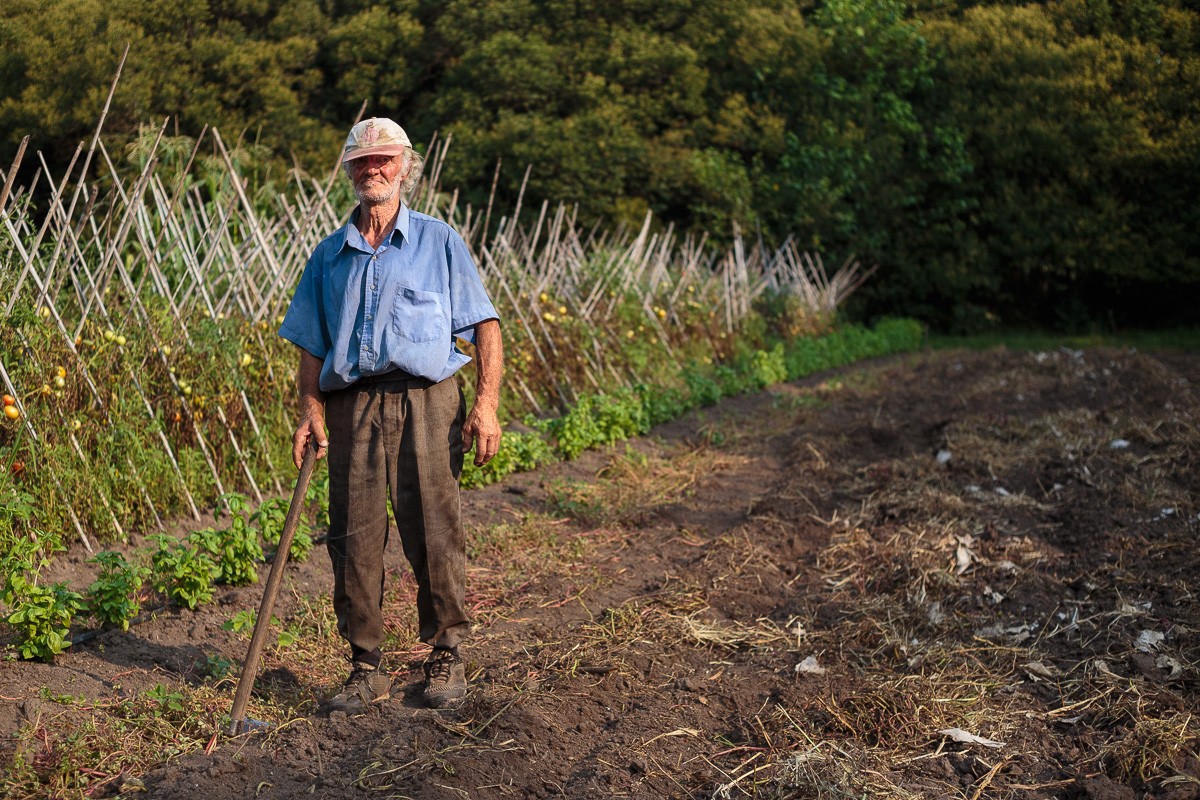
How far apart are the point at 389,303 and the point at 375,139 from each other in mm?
515

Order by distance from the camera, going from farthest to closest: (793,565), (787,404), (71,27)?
(787,404) → (71,27) → (793,565)

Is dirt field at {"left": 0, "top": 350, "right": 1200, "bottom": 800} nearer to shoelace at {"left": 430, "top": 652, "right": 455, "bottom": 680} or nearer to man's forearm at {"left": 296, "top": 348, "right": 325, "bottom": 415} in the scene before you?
shoelace at {"left": 430, "top": 652, "right": 455, "bottom": 680}

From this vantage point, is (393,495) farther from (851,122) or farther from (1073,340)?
(851,122)

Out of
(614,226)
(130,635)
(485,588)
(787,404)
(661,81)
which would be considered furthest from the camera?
(661,81)

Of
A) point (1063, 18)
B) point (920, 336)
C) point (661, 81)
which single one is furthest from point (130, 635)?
point (1063, 18)

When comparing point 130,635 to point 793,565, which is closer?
point 130,635

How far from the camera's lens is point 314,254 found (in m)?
3.69

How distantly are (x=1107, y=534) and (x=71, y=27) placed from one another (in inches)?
279

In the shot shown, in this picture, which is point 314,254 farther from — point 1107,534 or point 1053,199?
point 1053,199

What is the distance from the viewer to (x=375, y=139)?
3465 mm

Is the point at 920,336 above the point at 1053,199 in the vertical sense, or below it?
below

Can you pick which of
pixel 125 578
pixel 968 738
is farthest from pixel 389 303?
pixel 968 738

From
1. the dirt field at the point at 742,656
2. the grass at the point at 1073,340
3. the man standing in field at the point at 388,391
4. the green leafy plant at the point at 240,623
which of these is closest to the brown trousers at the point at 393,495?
the man standing in field at the point at 388,391

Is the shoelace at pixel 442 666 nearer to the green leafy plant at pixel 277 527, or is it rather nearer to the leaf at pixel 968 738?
the green leafy plant at pixel 277 527
